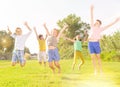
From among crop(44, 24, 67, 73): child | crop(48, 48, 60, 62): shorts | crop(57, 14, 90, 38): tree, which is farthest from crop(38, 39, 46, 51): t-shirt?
crop(57, 14, 90, 38): tree

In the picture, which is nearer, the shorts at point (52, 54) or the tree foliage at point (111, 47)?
the shorts at point (52, 54)

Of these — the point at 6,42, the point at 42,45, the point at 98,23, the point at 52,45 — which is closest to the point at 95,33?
the point at 98,23

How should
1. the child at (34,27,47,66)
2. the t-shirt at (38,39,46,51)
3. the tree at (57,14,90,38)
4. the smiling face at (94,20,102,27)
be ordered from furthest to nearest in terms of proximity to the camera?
the tree at (57,14,90,38) < the t-shirt at (38,39,46,51) < the child at (34,27,47,66) < the smiling face at (94,20,102,27)

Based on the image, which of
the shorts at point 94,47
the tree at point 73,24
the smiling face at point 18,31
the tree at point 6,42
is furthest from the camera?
the tree at point 6,42

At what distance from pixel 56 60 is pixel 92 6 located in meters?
2.59

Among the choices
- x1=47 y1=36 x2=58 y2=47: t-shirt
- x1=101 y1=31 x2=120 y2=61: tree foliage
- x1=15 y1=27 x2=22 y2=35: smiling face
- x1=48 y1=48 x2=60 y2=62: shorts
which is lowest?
x1=48 y1=48 x2=60 y2=62: shorts

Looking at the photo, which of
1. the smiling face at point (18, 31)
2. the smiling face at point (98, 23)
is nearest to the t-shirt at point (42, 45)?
the smiling face at point (18, 31)

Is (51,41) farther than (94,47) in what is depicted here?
Yes

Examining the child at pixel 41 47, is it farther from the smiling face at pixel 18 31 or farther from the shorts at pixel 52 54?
the shorts at pixel 52 54

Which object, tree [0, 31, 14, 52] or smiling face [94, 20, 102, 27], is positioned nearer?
smiling face [94, 20, 102, 27]

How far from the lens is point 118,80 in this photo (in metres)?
14.4

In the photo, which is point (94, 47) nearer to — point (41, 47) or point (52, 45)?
point (52, 45)

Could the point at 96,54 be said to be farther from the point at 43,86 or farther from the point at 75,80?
the point at 43,86

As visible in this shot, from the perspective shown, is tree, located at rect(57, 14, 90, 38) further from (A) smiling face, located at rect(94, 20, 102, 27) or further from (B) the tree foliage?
(A) smiling face, located at rect(94, 20, 102, 27)
